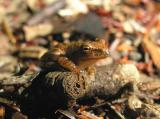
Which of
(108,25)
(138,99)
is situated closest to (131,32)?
(108,25)

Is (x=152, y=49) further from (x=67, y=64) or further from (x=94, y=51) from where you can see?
(x=67, y=64)

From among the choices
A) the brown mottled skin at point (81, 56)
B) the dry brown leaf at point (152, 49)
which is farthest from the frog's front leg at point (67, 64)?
the dry brown leaf at point (152, 49)

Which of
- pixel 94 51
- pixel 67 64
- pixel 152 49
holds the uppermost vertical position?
pixel 94 51

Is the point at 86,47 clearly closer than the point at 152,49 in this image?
Yes

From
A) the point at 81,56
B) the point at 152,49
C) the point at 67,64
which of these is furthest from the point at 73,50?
the point at 152,49

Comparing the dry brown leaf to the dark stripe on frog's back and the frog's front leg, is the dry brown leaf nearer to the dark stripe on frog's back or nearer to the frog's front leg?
the dark stripe on frog's back

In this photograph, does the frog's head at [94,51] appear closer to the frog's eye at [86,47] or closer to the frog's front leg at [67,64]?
the frog's eye at [86,47]

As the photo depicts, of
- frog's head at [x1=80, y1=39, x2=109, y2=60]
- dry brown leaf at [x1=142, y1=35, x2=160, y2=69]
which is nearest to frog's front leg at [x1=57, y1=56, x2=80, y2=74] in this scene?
frog's head at [x1=80, y1=39, x2=109, y2=60]
